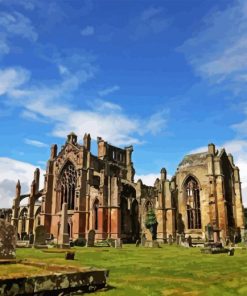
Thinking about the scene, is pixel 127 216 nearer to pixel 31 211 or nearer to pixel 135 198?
pixel 135 198

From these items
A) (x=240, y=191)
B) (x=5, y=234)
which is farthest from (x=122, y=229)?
(x=5, y=234)

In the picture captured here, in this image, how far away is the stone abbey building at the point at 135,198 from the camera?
38844 millimetres

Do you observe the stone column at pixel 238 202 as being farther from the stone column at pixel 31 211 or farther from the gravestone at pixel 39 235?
the stone column at pixel 31 211

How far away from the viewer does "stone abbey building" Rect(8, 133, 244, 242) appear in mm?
38844

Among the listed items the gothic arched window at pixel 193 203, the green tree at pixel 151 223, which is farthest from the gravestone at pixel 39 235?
the gothic arched window at pixel 193 203

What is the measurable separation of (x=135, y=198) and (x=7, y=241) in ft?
128

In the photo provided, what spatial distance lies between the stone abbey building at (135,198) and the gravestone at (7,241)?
103 ft

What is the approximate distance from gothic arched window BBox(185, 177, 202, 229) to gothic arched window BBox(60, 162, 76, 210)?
652 inches

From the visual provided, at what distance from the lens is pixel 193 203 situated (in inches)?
1640

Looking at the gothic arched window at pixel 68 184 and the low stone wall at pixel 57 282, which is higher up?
the gothic arched window at pixel 68 184

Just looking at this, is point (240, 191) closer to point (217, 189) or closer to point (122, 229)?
point (217, 189)

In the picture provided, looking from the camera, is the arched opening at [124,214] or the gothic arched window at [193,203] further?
the arched opening at [124,214]

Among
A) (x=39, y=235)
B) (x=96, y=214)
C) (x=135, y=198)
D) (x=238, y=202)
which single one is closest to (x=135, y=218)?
(x=135, y=198)

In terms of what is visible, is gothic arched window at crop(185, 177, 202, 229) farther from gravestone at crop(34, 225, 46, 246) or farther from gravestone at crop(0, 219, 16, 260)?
gravestone at crop(0, 219, 16, 260)
